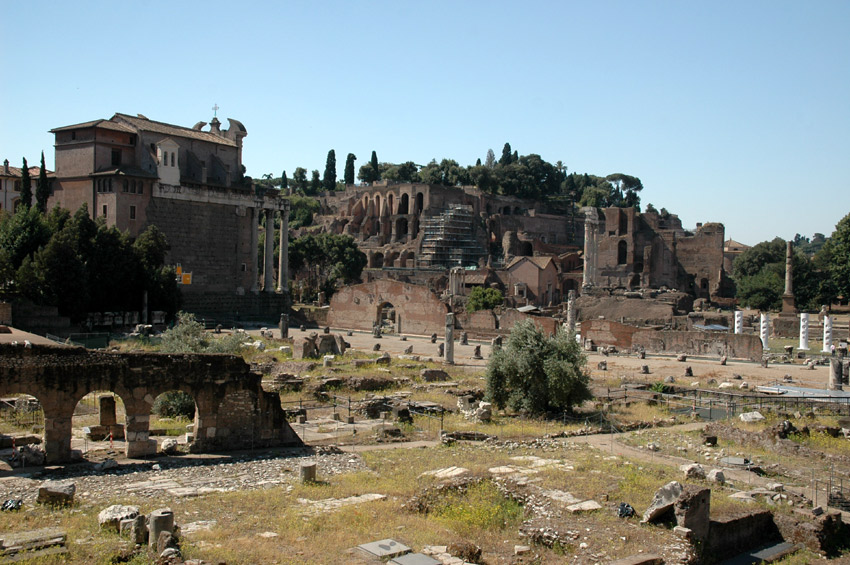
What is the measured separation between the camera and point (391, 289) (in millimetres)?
Result: 51281

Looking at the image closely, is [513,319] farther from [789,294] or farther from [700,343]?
[789,294]

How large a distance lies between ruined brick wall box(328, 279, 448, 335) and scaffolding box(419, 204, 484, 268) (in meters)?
34.7

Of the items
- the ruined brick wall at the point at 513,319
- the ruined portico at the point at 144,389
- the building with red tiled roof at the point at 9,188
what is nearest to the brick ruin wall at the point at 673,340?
the ruined brick wall at the point at 513,319

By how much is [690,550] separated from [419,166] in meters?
111

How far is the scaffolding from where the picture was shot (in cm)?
8938

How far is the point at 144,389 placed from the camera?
17.0 m

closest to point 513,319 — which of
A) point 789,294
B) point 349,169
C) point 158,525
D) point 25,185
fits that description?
point 789,294

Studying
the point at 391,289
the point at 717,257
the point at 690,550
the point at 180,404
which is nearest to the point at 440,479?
the point at 690,550

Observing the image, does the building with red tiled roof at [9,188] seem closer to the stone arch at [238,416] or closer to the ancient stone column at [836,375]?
the stone arch at [238,416]

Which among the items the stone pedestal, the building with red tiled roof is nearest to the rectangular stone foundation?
the stone pedestal

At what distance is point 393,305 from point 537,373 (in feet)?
90.1

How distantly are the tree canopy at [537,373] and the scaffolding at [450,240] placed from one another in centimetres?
6170

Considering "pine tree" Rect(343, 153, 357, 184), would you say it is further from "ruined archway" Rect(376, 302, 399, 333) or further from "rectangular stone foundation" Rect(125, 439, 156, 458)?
"rectangular stone foundation" Rect(125, 439, 156, 458)

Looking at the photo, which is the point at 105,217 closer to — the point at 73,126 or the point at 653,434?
the point at 73,126
